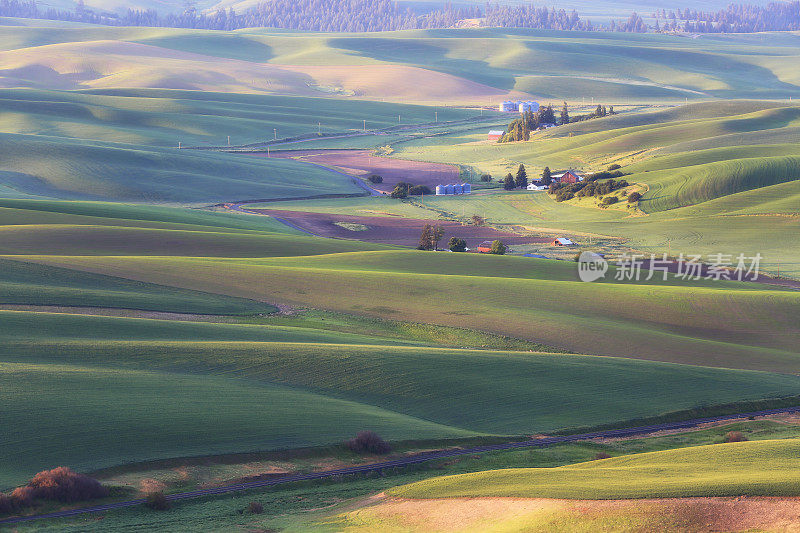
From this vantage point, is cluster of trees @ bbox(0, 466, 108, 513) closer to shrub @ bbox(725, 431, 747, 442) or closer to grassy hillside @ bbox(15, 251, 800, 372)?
shrub @ bbox(725, 431, 747, 442)

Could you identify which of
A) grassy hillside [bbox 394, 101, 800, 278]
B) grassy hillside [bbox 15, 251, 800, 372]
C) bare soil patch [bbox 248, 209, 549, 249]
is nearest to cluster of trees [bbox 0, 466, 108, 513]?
grassy hillside [bbox 15, 251, 800, 372]

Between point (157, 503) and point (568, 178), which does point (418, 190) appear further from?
point (157, 503)

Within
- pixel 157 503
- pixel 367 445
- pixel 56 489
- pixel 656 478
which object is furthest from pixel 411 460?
pixel 56 489

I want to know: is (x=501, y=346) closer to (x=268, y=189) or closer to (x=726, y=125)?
(x=268, y=189)

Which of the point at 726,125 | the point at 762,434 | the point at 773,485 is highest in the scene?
the point at 726,125

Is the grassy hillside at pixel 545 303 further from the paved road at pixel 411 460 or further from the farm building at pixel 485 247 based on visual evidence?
the farm building at pixel 485 247

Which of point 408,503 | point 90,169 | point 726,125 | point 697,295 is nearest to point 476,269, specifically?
point 697,295

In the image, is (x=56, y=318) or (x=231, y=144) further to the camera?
(x=231, y=144)
